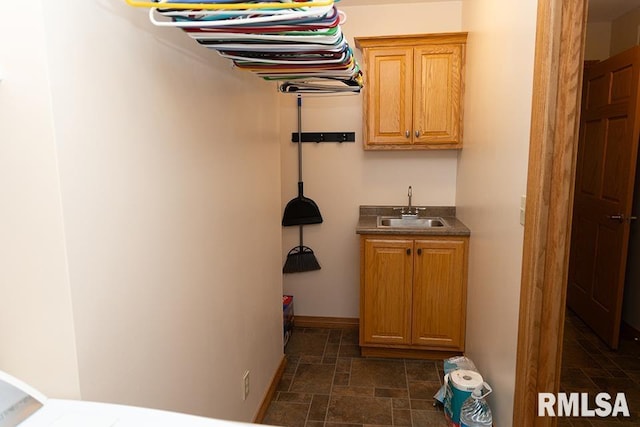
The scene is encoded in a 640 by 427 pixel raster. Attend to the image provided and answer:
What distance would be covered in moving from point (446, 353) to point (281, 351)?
1183 millimetres

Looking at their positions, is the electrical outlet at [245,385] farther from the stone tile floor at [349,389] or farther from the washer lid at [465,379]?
the washer lid at [465,379]

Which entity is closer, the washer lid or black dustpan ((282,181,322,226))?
the washer lid

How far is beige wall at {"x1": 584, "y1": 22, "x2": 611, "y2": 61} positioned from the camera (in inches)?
147

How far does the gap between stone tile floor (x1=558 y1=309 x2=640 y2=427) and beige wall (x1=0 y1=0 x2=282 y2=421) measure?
6.57ft

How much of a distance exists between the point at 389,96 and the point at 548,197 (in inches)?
Answer: 68.0

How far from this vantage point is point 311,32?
40.1 inches

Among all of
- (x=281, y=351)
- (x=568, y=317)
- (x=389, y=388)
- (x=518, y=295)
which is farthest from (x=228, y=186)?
(x=568, y=317)

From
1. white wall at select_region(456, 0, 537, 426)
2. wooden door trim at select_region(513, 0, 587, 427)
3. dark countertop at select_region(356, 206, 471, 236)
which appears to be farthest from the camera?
dark countertop at select_region(356, 206, 471, 236)

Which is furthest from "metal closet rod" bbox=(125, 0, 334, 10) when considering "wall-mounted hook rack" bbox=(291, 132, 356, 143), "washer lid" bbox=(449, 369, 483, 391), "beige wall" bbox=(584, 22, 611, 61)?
"beige wall" bbox=(584, 22, 611, 61)

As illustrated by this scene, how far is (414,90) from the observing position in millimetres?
3059

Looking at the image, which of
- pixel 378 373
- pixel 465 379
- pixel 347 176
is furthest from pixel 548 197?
pixel 347 176

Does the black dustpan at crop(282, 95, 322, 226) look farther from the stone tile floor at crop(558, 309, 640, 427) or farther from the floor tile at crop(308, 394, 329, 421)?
the stone tile floor at crop(558, 309, 640, 427)

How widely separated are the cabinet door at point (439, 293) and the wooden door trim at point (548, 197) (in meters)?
1.17

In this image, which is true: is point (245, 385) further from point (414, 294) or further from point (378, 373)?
point (414, 294)
